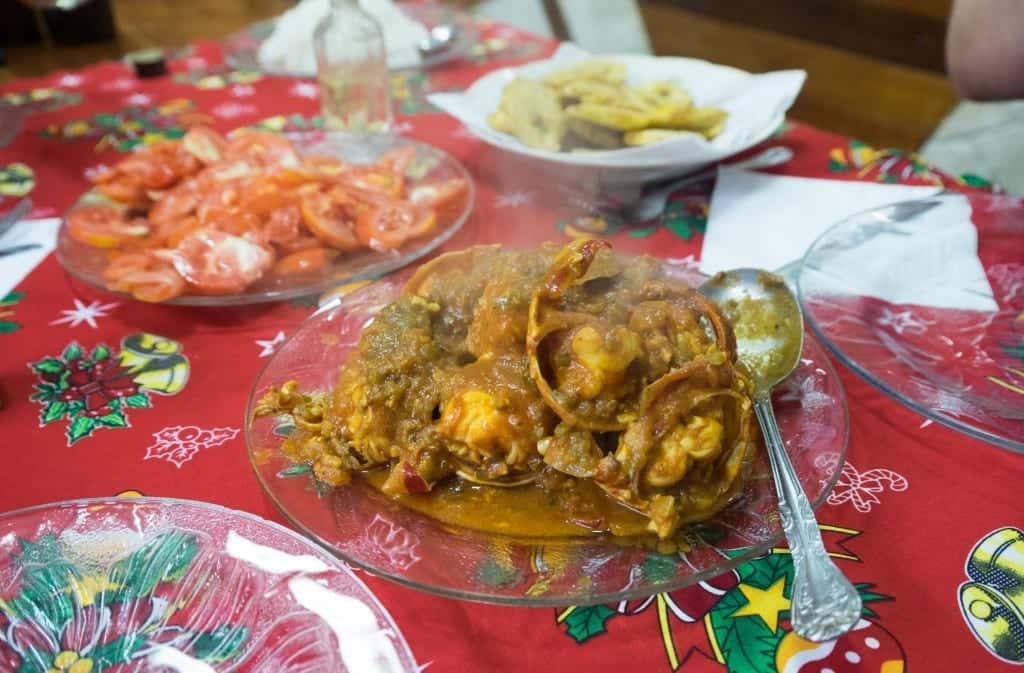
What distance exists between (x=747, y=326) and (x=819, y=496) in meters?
0.32

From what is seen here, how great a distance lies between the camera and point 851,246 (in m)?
1.31

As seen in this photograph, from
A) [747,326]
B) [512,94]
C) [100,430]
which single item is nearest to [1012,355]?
[747,326]

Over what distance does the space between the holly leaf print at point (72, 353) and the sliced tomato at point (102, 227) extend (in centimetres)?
22

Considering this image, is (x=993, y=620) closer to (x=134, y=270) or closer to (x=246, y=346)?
(x=246, y=346)

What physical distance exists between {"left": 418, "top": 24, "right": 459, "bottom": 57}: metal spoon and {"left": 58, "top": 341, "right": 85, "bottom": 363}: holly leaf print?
1450mm

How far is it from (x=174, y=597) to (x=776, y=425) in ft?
2.16

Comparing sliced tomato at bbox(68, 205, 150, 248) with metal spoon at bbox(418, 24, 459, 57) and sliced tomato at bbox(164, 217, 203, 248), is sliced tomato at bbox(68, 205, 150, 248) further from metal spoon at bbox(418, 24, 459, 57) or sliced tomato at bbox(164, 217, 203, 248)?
metal spoon at bbox(418, 24, 459, 57)

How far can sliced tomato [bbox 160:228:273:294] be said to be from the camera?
125 centimetres

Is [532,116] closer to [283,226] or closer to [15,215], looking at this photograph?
[283,226]

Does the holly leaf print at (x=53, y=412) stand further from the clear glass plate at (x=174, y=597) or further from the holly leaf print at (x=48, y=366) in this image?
the clear glass plate at (x=174, y=597)

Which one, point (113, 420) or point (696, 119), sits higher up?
point (696, 119)

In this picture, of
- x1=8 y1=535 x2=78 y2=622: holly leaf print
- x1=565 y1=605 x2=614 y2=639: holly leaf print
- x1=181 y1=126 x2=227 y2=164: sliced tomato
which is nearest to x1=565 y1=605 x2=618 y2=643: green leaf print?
x1=565 y1=605 x2=614 y2=639: holly leaf print

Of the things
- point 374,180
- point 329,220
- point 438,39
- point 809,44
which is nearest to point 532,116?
point 374,180

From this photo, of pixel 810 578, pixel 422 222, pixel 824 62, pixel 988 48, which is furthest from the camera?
pixel 824 62
